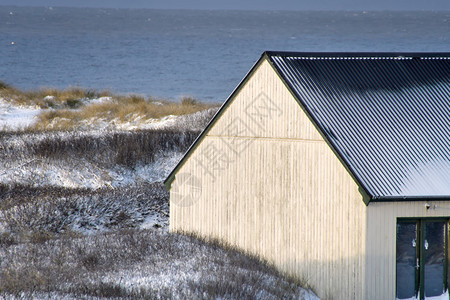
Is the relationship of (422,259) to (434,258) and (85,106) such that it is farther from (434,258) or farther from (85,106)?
(85,106)

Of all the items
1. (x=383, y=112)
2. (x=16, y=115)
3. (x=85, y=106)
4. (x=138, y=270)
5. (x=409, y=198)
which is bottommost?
(x=138, y=270)

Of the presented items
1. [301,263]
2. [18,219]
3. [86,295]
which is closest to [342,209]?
[301,263]

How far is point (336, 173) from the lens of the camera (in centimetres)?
1661

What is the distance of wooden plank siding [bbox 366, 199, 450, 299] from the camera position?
1593 cm

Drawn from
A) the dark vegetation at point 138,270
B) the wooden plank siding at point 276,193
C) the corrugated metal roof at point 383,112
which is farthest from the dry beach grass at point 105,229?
the corrugated metal roof at point 383,112

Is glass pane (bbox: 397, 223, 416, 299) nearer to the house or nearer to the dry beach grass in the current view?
the house

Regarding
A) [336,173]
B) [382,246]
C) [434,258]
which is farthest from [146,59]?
[382,246]

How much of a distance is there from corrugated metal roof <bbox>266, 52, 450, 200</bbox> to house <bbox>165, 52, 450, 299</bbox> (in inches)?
1.2

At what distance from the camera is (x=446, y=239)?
1656 centimetres

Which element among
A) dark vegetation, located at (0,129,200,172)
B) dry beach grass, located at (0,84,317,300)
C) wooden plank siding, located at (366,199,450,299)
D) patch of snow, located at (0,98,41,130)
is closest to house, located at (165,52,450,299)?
wooden plank siding, located at (366,199,450,299)

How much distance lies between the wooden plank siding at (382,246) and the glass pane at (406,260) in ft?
1.00

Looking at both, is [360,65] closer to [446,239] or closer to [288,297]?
[446,239]

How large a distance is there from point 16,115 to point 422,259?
131 ft

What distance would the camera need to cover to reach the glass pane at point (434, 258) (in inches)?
651
